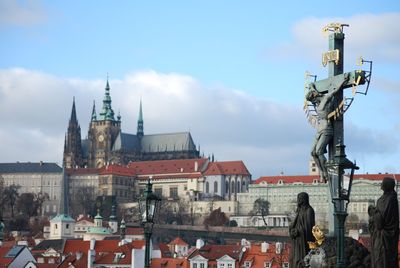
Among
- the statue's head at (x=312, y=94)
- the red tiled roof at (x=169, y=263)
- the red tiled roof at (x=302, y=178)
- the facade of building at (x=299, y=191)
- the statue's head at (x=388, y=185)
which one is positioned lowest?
the red tiled roof at (x=169, y=263)

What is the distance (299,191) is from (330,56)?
158295mm

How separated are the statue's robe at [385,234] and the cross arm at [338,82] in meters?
3.35

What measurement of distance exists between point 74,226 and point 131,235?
22648 mm

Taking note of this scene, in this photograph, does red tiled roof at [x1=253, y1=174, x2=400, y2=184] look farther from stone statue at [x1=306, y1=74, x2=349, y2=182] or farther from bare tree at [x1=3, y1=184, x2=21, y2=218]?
stone statue at [x1=306, y1=74, x2=349, y2=182]

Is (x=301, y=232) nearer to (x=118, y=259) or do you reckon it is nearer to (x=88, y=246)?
(x=118, y=259)

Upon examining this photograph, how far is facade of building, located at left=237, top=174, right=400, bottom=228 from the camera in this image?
548 feet

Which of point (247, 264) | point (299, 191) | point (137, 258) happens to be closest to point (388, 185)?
point (247, 264)

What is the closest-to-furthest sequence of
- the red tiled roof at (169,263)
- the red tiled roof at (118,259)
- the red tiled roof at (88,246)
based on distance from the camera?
the red tiled roof at (169,263) → the red tiled roof at (118,259) → the red tiled roof at (88,246)

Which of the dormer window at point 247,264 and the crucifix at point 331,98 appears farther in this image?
the dormer window at point 247,264

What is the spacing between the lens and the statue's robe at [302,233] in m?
14.1

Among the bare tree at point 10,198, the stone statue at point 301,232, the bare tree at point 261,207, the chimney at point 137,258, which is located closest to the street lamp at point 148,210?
the stone statue at point 301,232

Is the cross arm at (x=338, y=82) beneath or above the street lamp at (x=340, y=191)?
above

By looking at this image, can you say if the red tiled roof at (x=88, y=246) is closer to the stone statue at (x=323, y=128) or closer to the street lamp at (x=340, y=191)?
the stone statue at (x=323, y=128)

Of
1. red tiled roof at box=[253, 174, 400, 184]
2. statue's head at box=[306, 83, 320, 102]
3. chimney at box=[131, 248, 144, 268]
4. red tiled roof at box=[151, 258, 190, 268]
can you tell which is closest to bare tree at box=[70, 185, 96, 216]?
red tiled roof at box=[253, 174, 400, 184]
